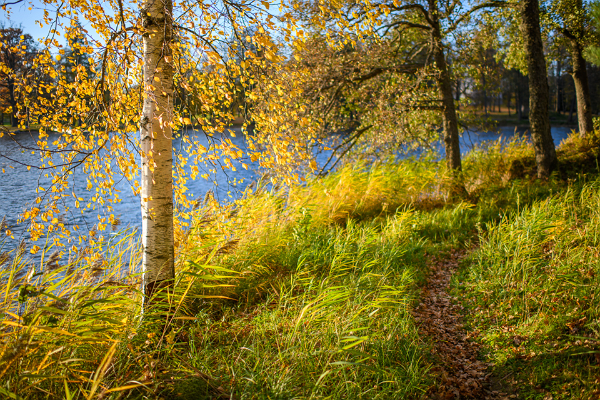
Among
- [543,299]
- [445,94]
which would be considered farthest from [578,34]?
[543,299]

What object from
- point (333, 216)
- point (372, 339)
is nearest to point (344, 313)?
point (372, 339)

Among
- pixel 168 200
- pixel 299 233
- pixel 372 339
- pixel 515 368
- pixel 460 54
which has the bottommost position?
pixel 515 368

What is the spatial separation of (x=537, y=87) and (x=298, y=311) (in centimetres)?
689

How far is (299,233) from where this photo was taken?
193 inches

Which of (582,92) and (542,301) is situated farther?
(582,92)

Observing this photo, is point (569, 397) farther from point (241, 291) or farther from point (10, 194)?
point (10, 194)

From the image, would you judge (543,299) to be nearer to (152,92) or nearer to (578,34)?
(152,92)

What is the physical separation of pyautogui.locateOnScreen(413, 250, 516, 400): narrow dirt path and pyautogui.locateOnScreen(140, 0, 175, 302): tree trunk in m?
2.46

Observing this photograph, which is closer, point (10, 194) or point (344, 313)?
point (344, 313)

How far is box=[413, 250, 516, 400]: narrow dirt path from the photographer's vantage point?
2760mm

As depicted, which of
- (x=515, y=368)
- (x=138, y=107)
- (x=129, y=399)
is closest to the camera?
(x=129, y=399)

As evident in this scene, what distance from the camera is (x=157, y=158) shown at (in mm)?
2980

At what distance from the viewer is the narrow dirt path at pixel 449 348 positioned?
2.76 m

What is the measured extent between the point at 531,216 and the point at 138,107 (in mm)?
5104
